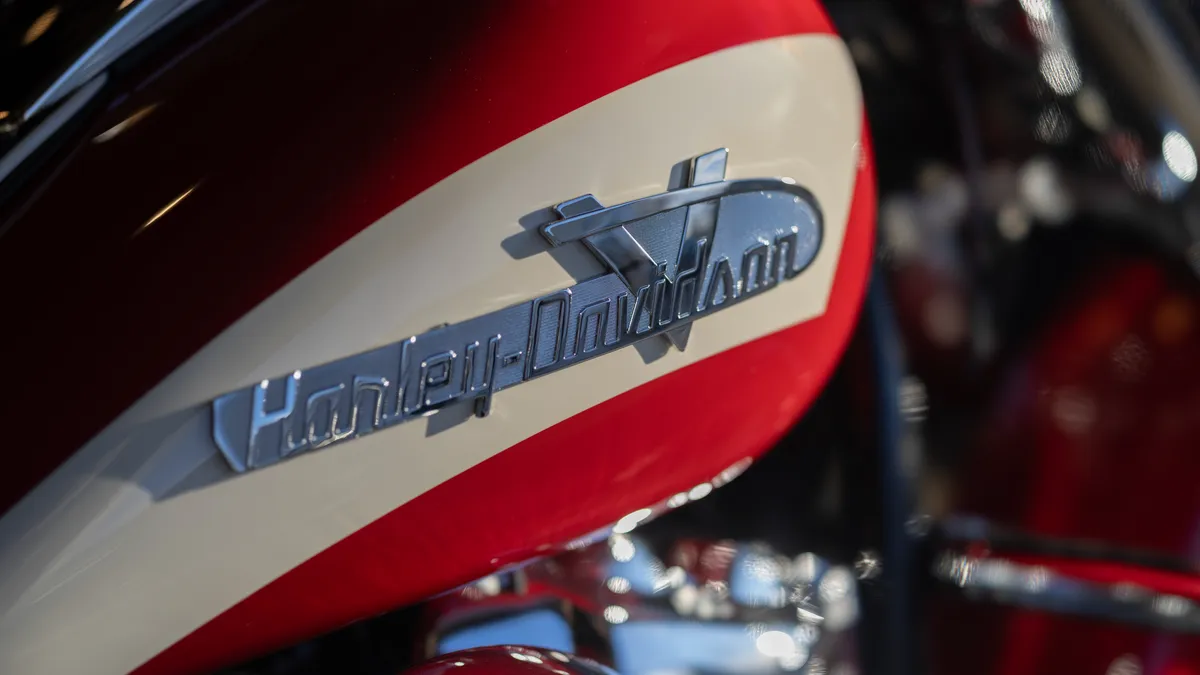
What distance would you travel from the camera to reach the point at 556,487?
1.65 ft

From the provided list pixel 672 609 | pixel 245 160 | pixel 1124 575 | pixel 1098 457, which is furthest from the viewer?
pixel 1098 457

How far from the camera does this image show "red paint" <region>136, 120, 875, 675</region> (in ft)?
1.50

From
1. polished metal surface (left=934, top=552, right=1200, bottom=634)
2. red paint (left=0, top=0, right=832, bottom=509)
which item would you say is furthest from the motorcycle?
polished metal surface (left=934, top=552, right=1200, bottom=634)

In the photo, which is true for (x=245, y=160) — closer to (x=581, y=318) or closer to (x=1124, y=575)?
(x=581, y=318)

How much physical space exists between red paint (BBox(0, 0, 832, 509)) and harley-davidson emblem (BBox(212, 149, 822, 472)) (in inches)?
1.7

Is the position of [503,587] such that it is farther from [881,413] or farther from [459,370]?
[881,413]

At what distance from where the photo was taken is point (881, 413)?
886mm

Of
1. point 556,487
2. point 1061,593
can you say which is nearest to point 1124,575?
point 1061,593

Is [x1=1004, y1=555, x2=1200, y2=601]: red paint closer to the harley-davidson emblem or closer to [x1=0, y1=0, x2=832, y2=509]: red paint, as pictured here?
the harley-davidson emblem

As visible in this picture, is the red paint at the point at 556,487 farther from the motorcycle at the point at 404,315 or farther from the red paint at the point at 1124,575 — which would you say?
the red paint at the point at 1124,575

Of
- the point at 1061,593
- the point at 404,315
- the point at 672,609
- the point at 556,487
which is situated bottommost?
the point at 1061,593

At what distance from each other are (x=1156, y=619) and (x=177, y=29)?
79cm

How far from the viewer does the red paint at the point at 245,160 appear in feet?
1.34

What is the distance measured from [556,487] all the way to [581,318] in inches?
3.3
